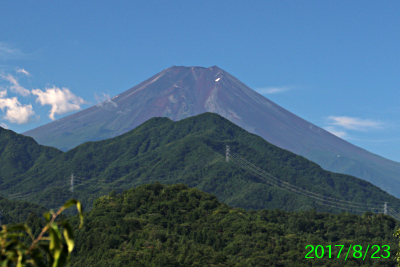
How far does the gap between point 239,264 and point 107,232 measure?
20680mm

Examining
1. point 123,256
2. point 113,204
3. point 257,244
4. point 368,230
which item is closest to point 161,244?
point 123,256

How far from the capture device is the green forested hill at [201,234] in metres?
77.1

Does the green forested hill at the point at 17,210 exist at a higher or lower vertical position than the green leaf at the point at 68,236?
higher

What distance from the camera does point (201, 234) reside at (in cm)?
9444

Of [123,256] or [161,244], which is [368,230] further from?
[123,256]

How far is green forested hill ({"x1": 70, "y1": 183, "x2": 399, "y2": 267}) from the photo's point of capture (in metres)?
77.1

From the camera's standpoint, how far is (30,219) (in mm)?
96562
